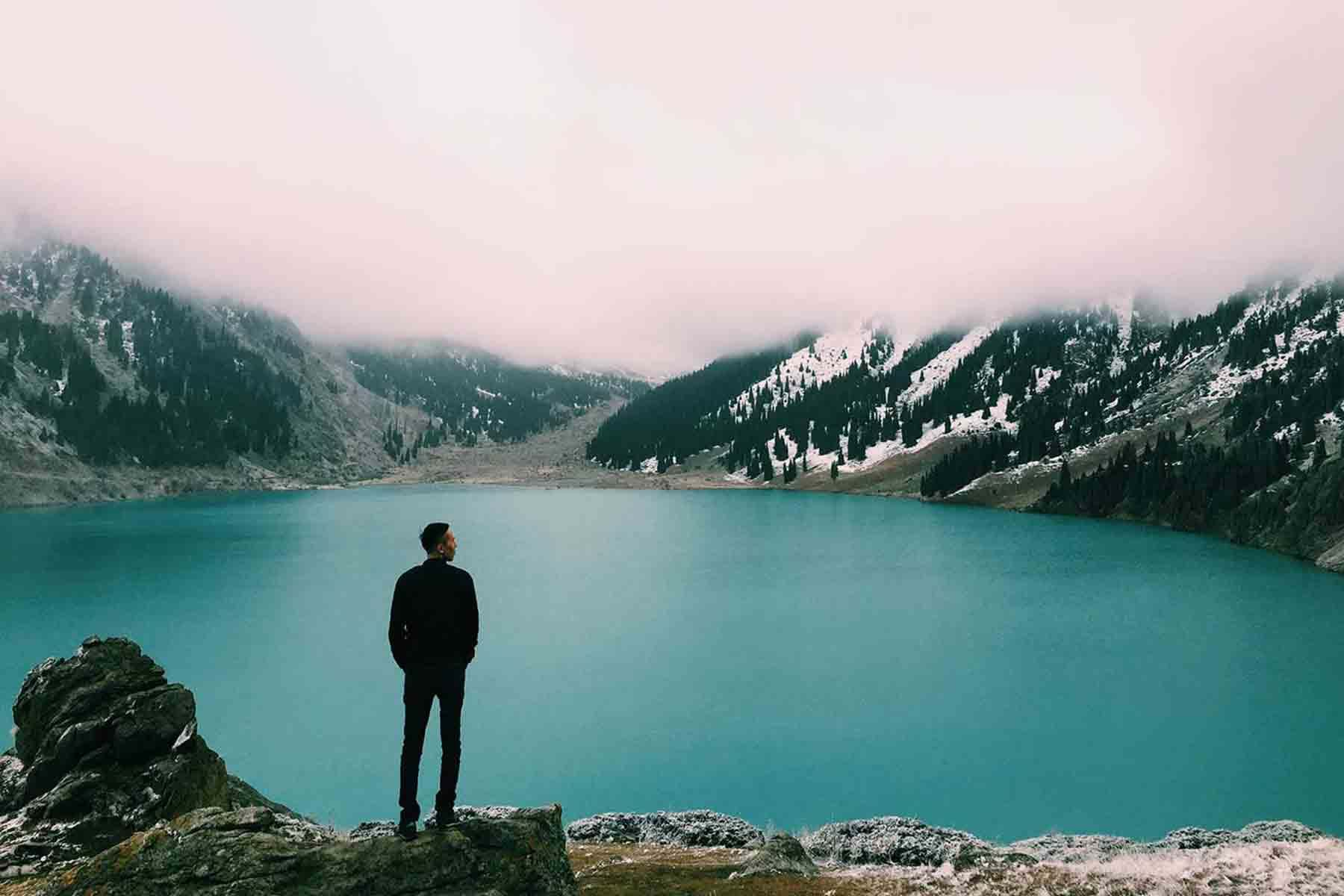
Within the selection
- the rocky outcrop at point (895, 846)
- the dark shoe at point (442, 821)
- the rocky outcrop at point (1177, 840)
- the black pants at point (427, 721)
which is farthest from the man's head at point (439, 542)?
the rocky outcrop at point (1177, 840)

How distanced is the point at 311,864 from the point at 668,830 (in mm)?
22138

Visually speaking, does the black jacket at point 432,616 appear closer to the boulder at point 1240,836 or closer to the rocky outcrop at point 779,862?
the rocky outcrop at point 779,862

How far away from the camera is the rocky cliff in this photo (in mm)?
10461

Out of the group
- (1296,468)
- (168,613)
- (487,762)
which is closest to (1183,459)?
(1296,468)

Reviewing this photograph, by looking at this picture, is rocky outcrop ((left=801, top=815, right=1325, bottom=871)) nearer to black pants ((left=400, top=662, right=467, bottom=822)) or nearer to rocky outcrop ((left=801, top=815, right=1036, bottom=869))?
rocky outcrop ((left=801, top=815, right=1036, bottom=869))

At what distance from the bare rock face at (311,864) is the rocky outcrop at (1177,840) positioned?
21.2m

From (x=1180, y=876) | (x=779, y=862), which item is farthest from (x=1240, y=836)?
(x=779, y=862)

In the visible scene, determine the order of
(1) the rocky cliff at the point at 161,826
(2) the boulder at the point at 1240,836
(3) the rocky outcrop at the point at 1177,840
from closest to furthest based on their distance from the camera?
(1) the rocky cliff at the point at 161,826, (3) the rocky outcrop at the point at 1177,840, (2) the boulder at the point at 1240,836

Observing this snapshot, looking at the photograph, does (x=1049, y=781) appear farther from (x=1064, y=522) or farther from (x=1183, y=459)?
(x=1183, y=459)

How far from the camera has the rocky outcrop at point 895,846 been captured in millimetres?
24188

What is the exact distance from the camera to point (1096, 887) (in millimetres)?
15820

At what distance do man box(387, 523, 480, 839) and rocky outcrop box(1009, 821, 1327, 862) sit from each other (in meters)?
22.5

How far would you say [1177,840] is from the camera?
29.6m

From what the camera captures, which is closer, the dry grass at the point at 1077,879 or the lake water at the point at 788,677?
the dry grass at the point at 1077,879
